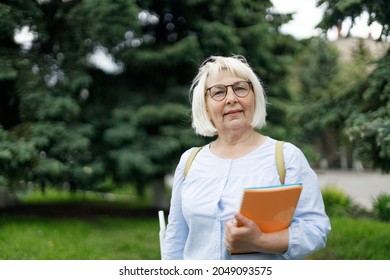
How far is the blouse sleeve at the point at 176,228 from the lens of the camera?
147 centimetres

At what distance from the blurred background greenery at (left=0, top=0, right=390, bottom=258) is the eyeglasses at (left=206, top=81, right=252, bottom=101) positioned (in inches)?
108

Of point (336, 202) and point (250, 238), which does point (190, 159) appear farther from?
point (336, 202)

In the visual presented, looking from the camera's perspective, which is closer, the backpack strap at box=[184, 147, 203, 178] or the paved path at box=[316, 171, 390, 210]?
the backpack strap at box=[184, 147, 203, 178]

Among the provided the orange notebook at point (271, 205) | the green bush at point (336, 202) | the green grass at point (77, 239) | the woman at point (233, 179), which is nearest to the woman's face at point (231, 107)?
the woman at point (233, 179)

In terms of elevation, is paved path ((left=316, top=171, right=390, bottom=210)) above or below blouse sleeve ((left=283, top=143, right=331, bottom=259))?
below

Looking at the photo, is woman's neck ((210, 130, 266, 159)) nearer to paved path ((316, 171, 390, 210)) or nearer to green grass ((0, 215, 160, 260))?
green grass ((0, 215, 160, 260))

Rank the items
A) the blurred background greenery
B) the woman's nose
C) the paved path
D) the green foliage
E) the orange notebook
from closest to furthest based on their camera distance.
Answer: the orange notebook
the woman's nose
the green foliage
the blurred background greenery
the paved path

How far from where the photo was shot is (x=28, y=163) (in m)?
4.34

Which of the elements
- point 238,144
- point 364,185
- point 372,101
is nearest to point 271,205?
point 238,144

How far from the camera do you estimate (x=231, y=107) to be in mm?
1361

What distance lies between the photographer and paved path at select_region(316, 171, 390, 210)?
4.48 metres

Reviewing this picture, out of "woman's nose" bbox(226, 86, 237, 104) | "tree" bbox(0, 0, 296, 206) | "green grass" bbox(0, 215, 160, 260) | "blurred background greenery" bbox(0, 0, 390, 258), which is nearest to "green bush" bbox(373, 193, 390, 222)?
"blurred background greenery" bbox(0, 0, 390, 258)

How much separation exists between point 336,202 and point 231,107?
464 centimetres

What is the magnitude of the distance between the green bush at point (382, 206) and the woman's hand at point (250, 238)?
2.93 m
